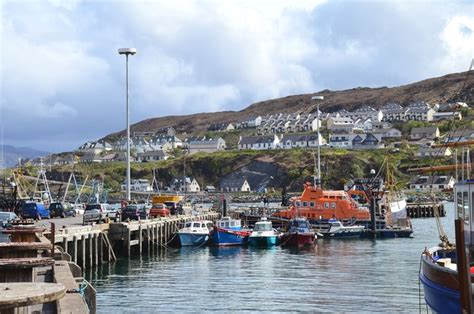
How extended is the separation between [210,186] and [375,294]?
167089 millimetres

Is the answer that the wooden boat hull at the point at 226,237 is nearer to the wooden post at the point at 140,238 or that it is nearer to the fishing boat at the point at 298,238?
the fishing boat at the point at 298,238

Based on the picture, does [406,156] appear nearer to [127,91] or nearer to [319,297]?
[127,91]

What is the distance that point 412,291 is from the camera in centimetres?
3241

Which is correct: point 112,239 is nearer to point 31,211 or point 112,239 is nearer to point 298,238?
point 31,211

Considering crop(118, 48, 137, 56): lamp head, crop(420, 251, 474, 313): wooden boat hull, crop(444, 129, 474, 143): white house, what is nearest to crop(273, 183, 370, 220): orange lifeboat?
crop(444, 129, 474, 143): white house

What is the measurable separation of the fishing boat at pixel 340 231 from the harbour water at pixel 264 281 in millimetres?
8551

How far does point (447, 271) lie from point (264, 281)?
2032 cm

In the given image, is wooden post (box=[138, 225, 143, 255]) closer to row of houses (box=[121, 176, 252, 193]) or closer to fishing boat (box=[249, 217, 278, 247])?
fishing boat (box=[249, 217, 278, 247])

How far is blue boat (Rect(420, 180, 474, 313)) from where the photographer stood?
16734 mm

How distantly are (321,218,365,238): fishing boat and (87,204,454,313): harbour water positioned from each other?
8551 millimetres

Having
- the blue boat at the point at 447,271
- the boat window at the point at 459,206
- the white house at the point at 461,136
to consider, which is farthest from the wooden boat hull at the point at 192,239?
the boat window at the point at 459,206

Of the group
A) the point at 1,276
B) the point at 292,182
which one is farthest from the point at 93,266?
the point at 292,182

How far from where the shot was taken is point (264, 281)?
36.8 metres

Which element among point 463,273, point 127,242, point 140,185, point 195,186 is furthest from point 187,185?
point 463,273
